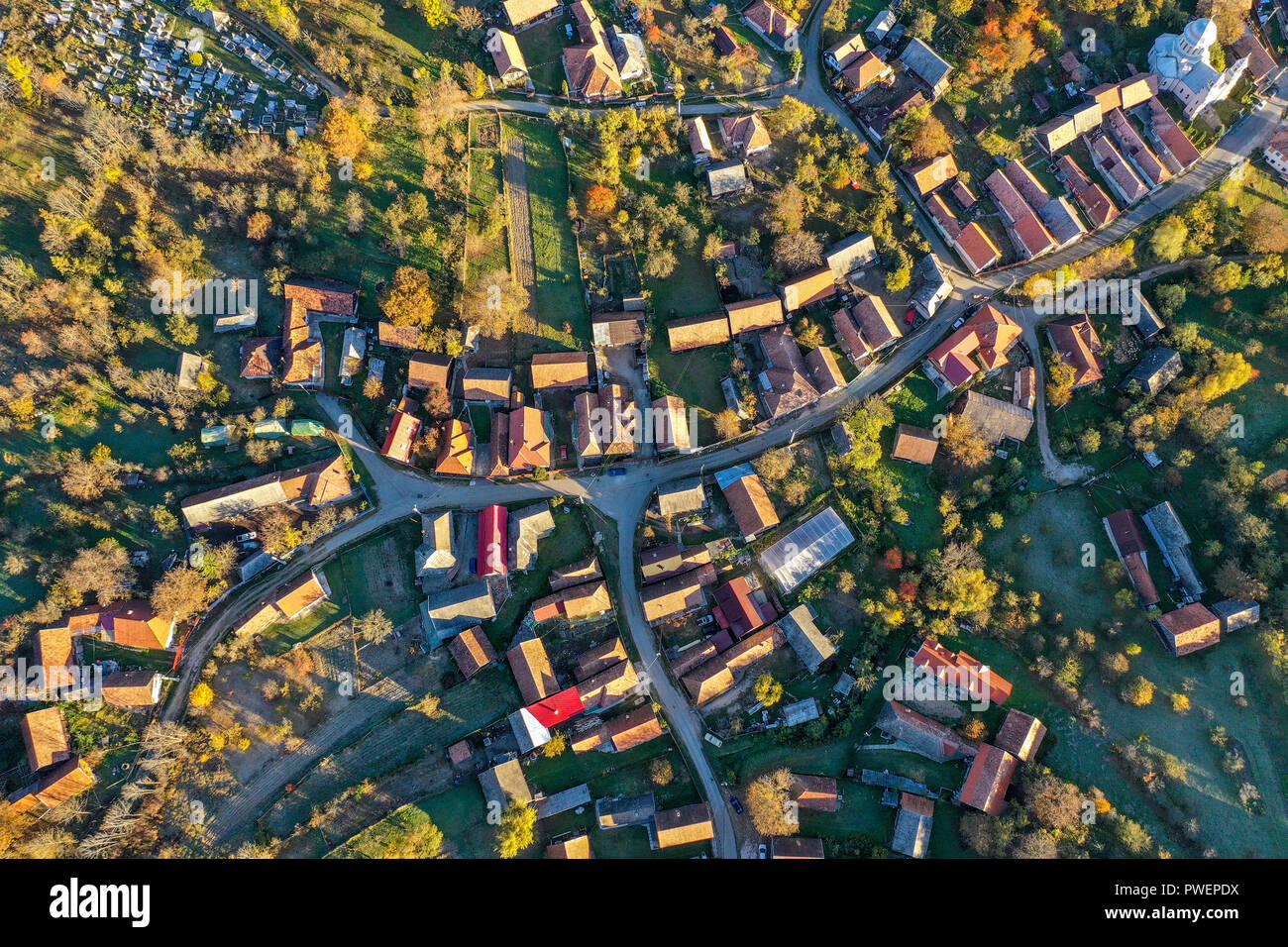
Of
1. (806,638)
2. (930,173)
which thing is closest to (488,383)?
(806,638)

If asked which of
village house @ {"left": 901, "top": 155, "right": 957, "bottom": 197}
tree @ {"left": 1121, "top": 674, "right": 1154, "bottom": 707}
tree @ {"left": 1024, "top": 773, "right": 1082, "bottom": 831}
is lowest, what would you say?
tree @ {"left": 1024, "top": 773, "right": 1082, "bottom": 831}

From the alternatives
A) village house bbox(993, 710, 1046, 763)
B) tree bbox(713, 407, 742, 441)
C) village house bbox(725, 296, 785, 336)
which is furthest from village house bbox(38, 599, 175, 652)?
village house bbox(993, 710, 1046, 763)

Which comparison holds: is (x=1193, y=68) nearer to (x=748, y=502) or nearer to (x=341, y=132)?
(x=748, y=502)

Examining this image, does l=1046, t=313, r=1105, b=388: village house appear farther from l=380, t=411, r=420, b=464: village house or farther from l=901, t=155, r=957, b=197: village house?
l=380, t=411, r=420, b=464: village house

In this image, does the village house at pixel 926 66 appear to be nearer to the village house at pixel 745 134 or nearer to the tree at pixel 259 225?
the village house at pixel 745 134

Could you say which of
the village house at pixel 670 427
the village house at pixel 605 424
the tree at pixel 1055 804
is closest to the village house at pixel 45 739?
the village house at pixel 605 424

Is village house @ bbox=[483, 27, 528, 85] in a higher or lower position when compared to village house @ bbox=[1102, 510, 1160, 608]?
higher
